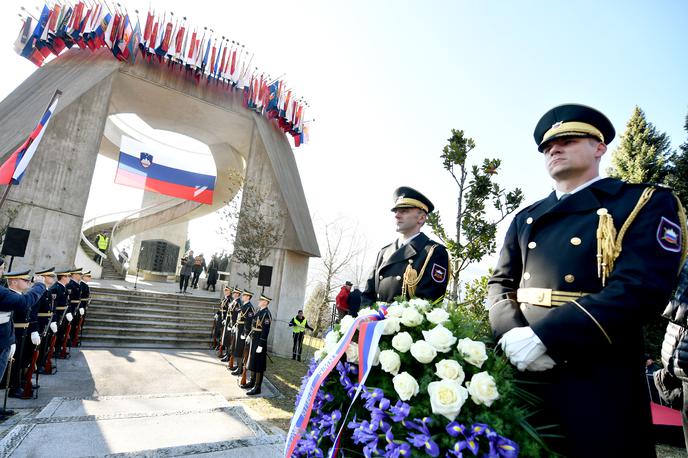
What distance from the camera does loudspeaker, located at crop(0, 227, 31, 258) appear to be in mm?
8586

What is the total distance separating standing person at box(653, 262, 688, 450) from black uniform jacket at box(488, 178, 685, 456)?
1861 mm

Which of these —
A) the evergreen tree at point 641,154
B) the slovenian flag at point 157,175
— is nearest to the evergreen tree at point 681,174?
the evergreen tree at point 641,154

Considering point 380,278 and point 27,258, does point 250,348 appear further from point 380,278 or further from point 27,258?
point 27,258

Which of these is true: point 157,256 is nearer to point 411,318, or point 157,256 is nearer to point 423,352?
point 411,318

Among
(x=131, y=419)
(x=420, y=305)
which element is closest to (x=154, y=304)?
(x=131, y=419)

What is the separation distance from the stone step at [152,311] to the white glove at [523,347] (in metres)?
15.1

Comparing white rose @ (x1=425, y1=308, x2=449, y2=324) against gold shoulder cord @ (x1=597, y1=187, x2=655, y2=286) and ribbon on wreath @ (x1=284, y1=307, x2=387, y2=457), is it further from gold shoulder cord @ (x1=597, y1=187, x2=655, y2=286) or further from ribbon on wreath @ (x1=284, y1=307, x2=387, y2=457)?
gold shoulder cord @ (x1=597, y1=187, x2=655, y2=286)

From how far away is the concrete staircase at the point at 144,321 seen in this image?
467 inches

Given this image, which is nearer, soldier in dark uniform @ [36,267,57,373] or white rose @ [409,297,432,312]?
white rose @ [409,297,432,312]

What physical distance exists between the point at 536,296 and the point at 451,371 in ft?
2.22

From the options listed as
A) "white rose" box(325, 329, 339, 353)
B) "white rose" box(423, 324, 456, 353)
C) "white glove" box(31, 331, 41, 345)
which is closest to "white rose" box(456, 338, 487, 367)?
"white rose" box(423, 324, 456, 353)

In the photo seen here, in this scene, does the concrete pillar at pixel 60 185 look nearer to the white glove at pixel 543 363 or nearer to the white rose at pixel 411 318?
the white rose at pixel 411 318

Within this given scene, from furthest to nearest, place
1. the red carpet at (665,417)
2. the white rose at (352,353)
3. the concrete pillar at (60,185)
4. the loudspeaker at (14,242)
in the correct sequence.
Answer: the concrete pillar at (60,185) → the loudspeaker at (14,242) → the red carpet at (665,417) → the white rose at (352,353)

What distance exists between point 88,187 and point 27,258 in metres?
3.00
